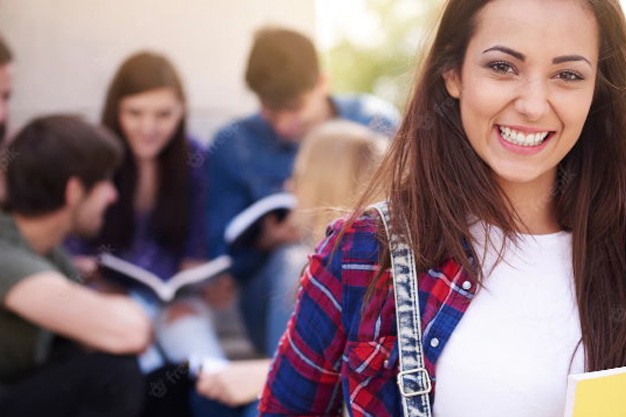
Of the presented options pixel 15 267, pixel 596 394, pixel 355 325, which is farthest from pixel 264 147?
pixel 596 394

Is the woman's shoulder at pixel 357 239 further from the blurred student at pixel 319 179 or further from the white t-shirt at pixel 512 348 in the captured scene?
the blurred student at pixel 319 179

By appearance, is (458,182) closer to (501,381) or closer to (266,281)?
(501,381)

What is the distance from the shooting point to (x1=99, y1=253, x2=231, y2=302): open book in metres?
2.60

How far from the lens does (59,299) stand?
2301 millimetres

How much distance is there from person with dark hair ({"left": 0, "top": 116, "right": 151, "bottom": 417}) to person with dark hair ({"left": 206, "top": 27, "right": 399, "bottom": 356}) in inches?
14.9

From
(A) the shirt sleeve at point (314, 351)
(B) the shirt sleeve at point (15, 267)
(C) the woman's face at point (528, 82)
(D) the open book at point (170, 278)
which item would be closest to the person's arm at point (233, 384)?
(D) the open book at point (170, 278)

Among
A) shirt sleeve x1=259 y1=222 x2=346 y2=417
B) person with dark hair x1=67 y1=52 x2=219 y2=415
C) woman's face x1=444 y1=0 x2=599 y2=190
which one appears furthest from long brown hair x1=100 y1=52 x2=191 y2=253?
woman's face x1=444 y1=0 x2=599 y2=190

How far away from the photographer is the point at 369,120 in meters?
3.00

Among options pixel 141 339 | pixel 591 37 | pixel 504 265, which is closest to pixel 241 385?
pixel 141 339

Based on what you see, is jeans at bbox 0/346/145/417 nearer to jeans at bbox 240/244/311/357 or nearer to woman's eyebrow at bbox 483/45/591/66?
jeans at bbox 240/244/311/357

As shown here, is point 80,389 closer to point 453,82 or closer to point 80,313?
point 80,313

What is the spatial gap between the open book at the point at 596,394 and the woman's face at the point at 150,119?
174 cm

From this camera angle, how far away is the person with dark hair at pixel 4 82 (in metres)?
2.38

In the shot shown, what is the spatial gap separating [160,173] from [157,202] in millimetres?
86
